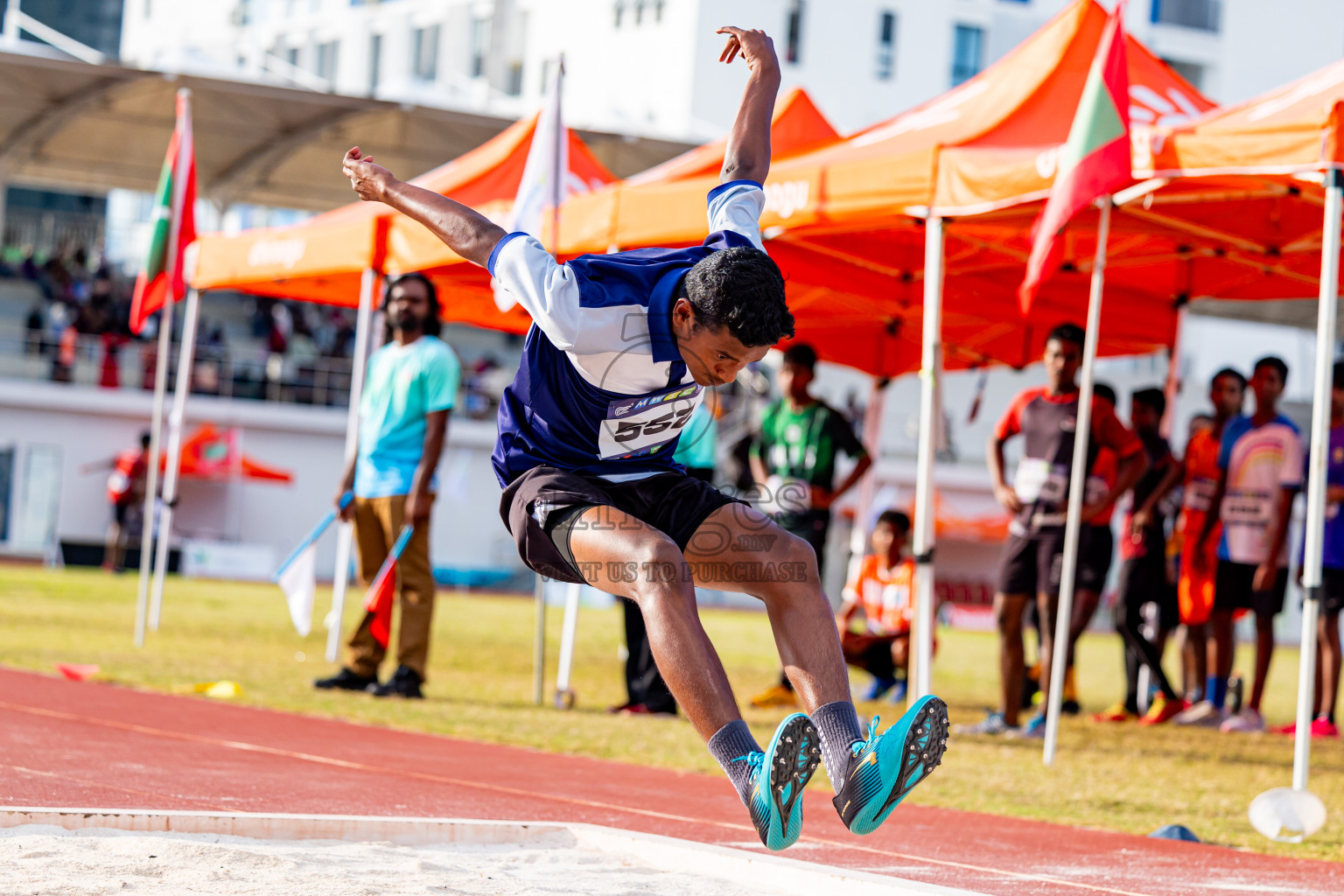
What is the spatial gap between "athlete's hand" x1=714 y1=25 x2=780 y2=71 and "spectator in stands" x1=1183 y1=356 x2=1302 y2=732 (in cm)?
522

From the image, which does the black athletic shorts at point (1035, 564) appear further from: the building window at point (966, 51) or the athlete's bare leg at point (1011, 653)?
the building window at point (966, 51)

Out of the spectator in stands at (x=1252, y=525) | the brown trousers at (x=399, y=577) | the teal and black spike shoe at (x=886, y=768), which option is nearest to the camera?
the teal and black spike shoe at (x=886, y=768)

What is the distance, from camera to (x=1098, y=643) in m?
26.7

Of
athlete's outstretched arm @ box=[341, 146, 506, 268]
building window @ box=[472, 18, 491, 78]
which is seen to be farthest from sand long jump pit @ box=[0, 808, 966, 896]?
building window @ box=[472, 18, 491, 78]

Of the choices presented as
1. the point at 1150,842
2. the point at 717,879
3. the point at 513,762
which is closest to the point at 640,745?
the point at 513,762

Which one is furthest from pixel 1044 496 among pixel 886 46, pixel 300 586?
pixel 886 46

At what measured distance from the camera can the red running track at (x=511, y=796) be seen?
14.4 feet

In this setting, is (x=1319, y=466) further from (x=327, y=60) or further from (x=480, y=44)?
(x=327, y=60)

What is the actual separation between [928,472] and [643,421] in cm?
359

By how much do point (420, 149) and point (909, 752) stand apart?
22331mm

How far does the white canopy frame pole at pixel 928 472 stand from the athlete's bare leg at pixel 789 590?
3.21m

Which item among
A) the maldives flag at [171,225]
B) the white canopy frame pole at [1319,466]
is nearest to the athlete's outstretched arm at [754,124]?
the white canopy frame pole at [1319,466]

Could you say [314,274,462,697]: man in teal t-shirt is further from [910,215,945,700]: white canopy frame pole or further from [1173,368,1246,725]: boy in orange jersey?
[1173,368,1246,725]: boy in orange jersey

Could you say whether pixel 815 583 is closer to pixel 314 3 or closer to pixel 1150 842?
pixel 1150 842
